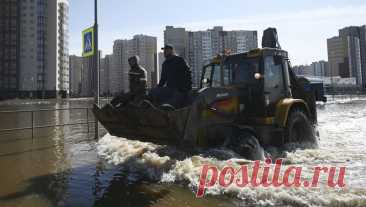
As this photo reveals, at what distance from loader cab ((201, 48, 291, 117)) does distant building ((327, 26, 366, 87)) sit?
4945 inches

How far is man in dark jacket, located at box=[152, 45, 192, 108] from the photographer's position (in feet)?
21.1

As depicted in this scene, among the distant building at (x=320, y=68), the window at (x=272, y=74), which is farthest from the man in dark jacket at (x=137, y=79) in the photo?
the distant building at (x=320, y=68)

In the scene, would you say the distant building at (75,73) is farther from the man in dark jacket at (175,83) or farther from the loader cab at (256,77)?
the man in dark jacket at (175,83)

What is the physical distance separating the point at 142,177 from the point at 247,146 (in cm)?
220

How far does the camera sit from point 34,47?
101m

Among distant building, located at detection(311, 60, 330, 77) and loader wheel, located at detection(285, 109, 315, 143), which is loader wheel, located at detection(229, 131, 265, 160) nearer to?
loader wheel, located at detection(285, 109, 315, 143)

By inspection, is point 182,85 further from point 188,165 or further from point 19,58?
point 19,58

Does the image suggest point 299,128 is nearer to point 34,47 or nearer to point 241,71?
point 241,71

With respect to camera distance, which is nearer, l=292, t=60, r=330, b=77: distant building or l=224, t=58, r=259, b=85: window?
l=224, t=58, r=259, b=85: window

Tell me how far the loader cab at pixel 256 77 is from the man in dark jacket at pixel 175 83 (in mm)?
996

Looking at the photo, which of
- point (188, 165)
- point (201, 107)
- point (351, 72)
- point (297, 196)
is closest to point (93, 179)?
point (188, 165)

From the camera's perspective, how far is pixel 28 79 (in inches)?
3959

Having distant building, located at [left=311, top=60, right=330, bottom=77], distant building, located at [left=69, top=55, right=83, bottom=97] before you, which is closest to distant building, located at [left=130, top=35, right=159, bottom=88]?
distant building, located at [left=69, top=55, right=83, bottom=97]

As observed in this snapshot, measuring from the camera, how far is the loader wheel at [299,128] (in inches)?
307
